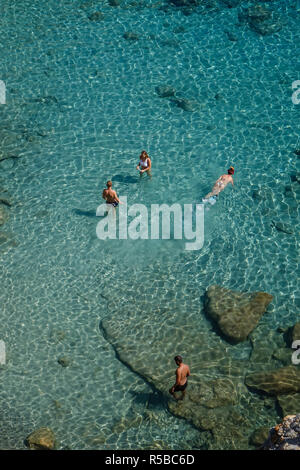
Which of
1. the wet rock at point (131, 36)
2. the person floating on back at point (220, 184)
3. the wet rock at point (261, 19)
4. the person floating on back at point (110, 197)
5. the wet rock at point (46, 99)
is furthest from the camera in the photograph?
the wet rock at point (261, 19)

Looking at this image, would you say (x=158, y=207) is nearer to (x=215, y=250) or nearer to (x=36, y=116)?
(x=215, y=250)

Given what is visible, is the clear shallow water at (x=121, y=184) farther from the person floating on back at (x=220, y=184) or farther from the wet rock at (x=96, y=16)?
the person floating on back at (x=220, y=184)

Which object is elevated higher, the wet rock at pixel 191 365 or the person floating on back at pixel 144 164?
the person floating on back at pixel 144 164

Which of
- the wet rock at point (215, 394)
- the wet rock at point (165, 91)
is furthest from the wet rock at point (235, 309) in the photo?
the wet rock at point (165, 91)

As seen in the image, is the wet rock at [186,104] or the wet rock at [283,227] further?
the wet rock at [186,104]

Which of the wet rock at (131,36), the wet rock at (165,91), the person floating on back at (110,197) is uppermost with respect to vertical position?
the wet rock at (131,36)
